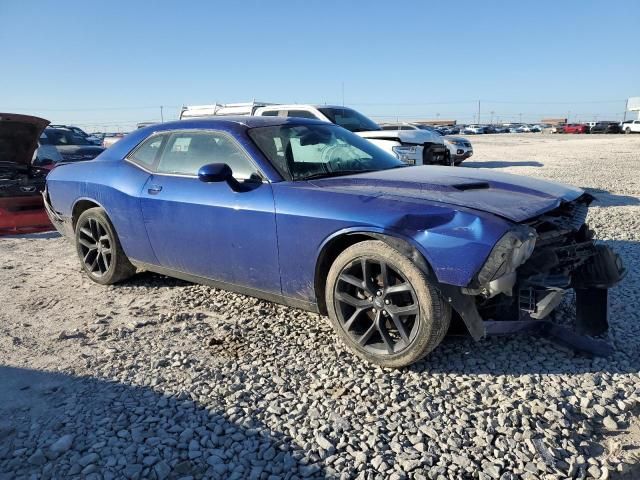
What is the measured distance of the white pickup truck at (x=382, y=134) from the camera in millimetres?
9312

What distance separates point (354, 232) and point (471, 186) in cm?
87

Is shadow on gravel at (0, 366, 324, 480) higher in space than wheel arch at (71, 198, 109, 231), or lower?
lower

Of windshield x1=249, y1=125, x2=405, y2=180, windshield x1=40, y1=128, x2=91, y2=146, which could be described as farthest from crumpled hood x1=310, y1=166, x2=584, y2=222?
windshield x1=40, y1=128, x2=91, y2=146

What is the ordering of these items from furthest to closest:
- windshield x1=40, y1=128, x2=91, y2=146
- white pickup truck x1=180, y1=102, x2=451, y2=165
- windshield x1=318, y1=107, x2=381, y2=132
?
windshield x1=40, y1=128, x2=91, y2=146
windshield x1=318, y1=107, x2=381, y2=132
white pickup truck x1=180, y1=102, x2=451, y2=165

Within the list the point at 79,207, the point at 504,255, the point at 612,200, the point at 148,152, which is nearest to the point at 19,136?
the point at 79,207

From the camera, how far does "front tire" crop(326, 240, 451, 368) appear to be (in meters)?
2.82

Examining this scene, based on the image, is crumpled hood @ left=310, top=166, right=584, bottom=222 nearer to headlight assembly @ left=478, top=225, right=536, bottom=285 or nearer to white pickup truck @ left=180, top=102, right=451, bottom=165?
headlight assembly @ left=478, top=225, right=536, bottom=285

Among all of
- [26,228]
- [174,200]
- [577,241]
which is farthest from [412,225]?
[26,228]

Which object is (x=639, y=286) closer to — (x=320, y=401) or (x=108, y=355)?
(x=320, y=401)

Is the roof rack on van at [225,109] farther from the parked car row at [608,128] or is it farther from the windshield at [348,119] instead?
the parked car row at [608,128]

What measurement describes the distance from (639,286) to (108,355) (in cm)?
426

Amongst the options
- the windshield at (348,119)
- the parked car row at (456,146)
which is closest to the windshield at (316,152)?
the windshield at (348,119)

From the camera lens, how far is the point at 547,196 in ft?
10.7

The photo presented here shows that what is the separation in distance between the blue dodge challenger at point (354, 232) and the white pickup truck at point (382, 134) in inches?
196
